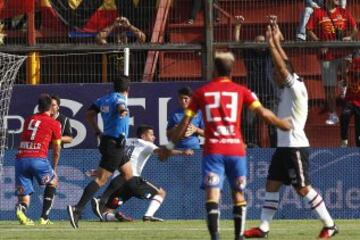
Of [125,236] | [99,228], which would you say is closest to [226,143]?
[125,236]

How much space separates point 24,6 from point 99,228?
5.99 metres

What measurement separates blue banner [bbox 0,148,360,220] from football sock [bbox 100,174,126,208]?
1.06 metres

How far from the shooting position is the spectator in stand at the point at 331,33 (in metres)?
21.3

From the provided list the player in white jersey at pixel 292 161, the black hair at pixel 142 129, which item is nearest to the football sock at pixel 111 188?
the black hair at pixel 142 129

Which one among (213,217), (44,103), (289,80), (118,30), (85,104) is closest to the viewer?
(213,217)

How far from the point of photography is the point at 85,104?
69.6 feet

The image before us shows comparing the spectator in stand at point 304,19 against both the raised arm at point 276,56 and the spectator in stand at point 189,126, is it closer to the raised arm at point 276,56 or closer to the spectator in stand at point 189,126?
the spectator in stand at point 189,126

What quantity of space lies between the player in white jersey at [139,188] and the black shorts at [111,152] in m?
1.38

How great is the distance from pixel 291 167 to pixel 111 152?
13.1ft

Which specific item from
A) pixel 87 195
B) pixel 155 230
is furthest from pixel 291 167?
pixel 87 195

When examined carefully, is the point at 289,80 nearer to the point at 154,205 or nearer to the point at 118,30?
the point at 154,205

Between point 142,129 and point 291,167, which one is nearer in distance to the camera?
point 291,167

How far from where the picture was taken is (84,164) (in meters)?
20.9

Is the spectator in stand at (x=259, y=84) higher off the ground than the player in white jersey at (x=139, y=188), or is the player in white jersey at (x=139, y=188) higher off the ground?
the spectator in stand at (x=259, y=84)
